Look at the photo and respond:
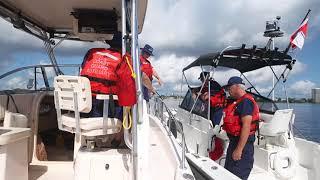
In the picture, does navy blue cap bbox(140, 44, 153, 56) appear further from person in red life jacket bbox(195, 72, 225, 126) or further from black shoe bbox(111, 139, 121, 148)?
black shoe bbox(111, 139, 121, 148)

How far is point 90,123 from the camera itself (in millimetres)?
3082

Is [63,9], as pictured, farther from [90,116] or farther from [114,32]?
[90,116]

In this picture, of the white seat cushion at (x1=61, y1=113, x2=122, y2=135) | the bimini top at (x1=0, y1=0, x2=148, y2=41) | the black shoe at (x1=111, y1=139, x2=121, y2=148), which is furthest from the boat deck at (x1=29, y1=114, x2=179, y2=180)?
the bimini top at (x1=0, y1=0, x2=148, y2=41)

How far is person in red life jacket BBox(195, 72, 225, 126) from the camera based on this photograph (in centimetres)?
656

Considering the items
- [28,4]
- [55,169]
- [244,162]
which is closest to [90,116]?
[55,169]

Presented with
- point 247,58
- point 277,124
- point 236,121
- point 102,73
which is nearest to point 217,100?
A: point 247,58

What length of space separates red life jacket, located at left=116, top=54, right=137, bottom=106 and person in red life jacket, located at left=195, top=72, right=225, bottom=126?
3.76 meters

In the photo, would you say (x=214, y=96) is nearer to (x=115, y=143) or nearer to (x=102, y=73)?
(x=115, y=143)

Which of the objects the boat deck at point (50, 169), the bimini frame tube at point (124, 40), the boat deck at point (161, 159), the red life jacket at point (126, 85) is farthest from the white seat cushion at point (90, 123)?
the boat deck at point (50, 169)

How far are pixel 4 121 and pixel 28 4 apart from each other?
1429 millimetres

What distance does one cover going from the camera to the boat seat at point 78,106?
9.70 ft

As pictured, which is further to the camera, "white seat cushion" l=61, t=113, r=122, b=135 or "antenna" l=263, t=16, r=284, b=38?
"antenna" l=263, t=16, r=284, b=38

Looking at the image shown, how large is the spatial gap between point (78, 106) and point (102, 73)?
39 centimetres

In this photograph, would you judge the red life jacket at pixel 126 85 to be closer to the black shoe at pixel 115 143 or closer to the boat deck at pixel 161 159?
the boat deck at pixel 161 159
